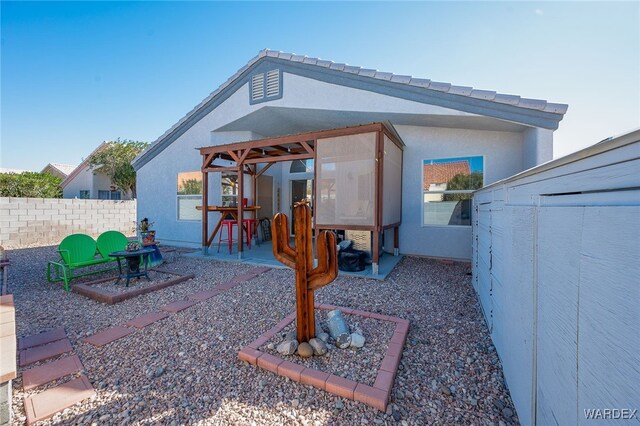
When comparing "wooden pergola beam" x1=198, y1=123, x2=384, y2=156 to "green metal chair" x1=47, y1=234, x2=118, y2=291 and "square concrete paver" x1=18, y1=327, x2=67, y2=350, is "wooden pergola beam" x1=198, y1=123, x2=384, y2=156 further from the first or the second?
"square concrete paver" x1=18, y1=327, x2=67, y2=350

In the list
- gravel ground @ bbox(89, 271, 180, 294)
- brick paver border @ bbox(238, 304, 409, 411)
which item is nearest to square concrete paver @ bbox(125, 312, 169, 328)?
gravel ground @ bbox(89, 271, 180, 294)

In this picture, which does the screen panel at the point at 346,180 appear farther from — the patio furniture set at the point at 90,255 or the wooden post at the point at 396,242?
the patio furniture set at the point at 90,255

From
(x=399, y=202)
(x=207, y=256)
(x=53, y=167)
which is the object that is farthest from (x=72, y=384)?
(x=53, y=167)

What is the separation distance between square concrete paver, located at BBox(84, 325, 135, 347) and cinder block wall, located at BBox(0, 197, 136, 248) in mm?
10397

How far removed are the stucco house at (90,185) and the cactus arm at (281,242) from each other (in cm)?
2239

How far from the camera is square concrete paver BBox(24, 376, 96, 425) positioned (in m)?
1.83

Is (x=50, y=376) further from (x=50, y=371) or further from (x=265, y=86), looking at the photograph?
(x=265, y=86)

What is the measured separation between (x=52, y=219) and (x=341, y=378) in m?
13.7

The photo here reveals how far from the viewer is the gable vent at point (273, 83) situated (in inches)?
296

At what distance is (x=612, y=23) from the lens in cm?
387

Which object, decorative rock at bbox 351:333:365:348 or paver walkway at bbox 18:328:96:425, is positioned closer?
paver walkway at bbox 18:328:96:425

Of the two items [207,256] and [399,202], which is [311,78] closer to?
[399,202]

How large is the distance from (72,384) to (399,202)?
645 cm

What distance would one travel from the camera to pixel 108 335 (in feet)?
9.80
